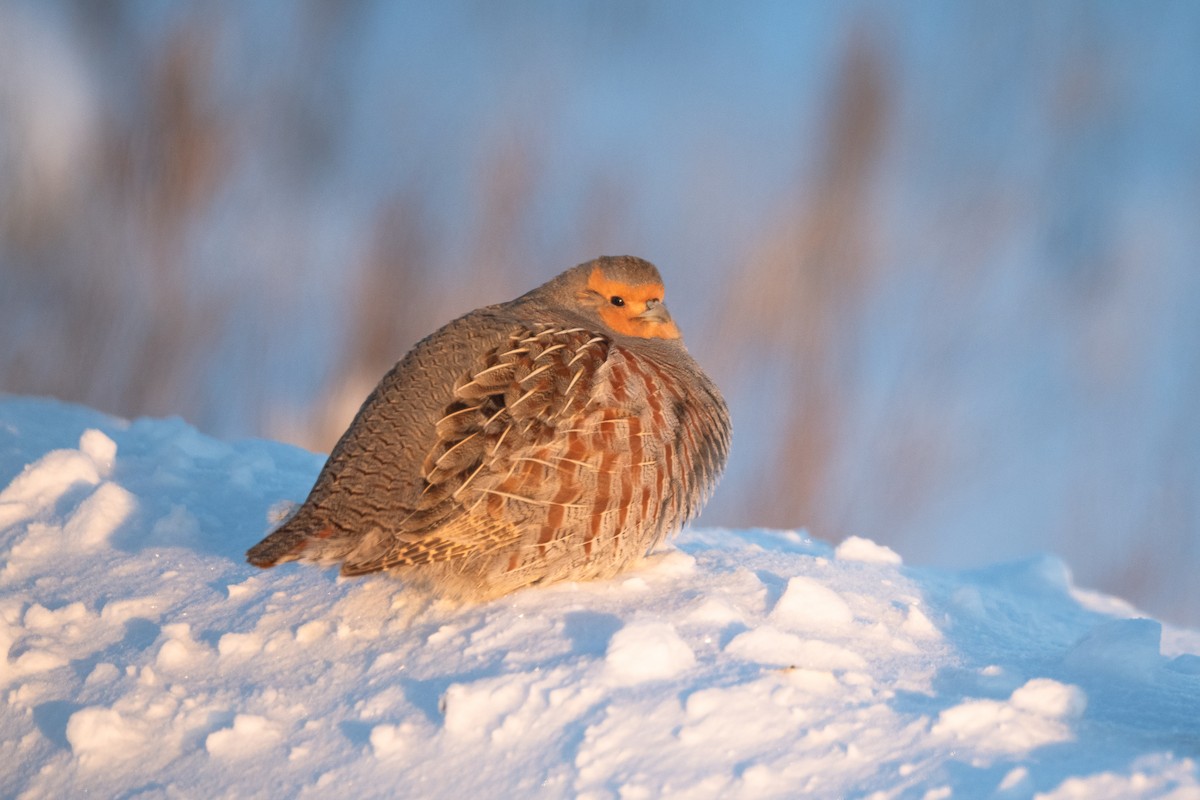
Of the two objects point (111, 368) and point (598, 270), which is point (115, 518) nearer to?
point (598, 270)

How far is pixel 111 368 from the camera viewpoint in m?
5.22

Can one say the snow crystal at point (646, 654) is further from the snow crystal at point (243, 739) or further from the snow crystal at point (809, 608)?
the snow crystal at point (243, 739)

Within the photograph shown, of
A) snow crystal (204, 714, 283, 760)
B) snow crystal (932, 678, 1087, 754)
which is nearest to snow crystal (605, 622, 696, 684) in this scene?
snow crystal (932, 678, 1087, 754)

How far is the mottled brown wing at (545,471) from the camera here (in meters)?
2.19

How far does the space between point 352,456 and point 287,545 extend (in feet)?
0.90

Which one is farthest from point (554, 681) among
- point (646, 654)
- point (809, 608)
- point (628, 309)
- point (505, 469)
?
point (628, 309)

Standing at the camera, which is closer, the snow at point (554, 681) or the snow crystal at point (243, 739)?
the snow at point (554, 681)

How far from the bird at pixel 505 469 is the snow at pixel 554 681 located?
0.39 ft

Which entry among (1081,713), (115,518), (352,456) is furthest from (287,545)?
(1081,713)

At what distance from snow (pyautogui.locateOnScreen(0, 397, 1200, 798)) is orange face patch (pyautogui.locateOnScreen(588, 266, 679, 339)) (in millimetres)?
663

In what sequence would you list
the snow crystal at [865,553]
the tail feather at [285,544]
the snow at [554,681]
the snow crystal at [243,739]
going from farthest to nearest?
1. the snow crystal at [865,553]
2. the tail feather at [285,544]
3. the snow crystal at [243,739]
4. the snow at [554,681]

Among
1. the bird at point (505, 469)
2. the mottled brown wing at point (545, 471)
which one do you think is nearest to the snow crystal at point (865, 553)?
the bird at point (505, 469)

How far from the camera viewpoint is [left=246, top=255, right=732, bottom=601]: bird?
220 cm

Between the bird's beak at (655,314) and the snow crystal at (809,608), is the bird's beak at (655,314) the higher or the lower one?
the higher one
